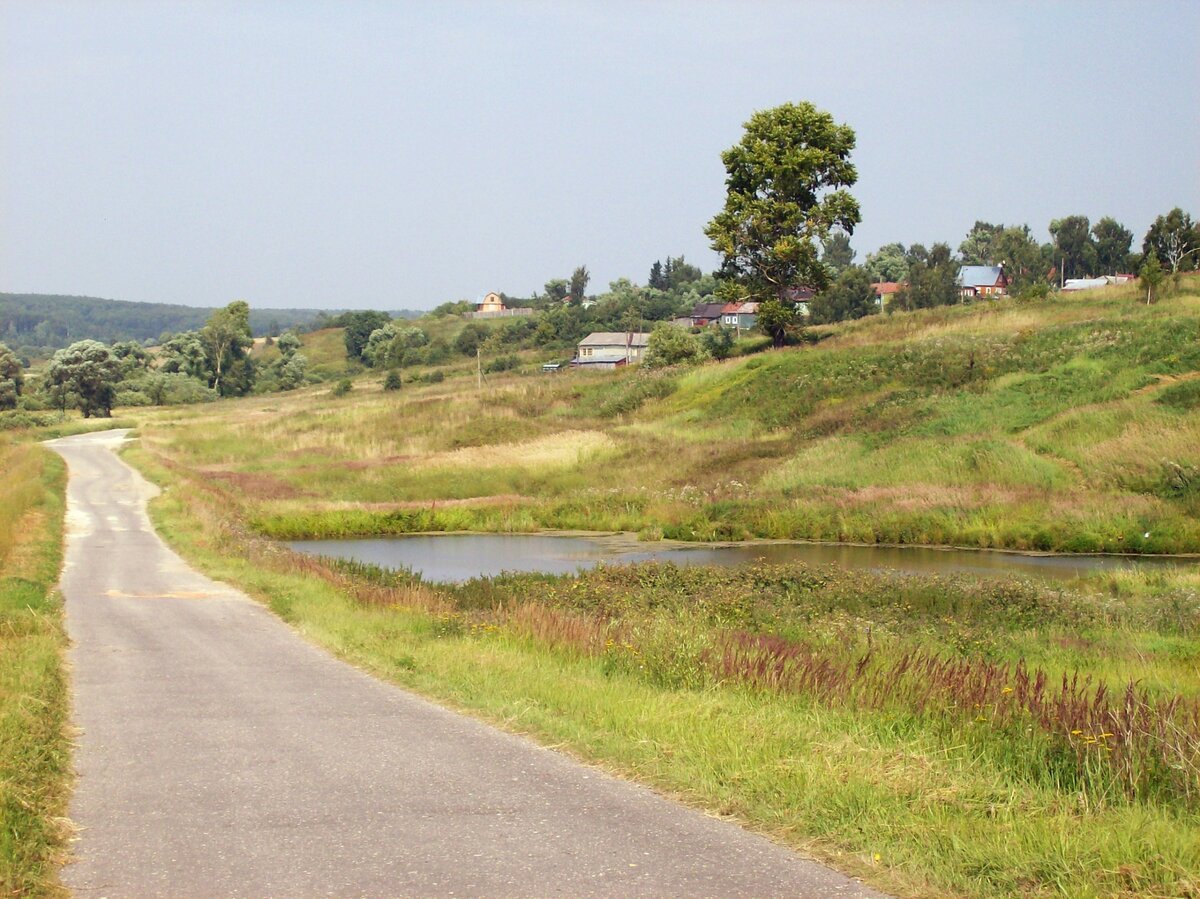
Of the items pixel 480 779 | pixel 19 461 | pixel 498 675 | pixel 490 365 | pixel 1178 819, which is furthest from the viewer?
pixel 490 365

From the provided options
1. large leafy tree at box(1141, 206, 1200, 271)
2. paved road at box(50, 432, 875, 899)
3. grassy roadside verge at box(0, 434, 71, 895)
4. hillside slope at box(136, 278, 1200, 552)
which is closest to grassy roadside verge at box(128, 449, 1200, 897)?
paved road at box(50, 432, 875, 899)

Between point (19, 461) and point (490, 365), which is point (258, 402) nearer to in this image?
point (490, 365)

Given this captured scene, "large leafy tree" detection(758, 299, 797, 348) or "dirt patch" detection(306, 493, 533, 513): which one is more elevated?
"large leafy tree" detection(758, 299, 797, 348)

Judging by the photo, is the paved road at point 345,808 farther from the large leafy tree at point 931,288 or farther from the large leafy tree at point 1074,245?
the large leafy tree at point 1074,245

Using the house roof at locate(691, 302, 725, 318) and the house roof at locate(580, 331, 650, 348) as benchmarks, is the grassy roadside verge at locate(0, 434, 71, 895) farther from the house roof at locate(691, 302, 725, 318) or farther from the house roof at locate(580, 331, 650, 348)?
the house roof at locate(691, 302, 725, 318)

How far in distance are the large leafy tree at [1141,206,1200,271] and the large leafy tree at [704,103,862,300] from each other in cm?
4218

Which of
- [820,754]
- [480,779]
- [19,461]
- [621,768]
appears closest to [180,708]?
[480,779]

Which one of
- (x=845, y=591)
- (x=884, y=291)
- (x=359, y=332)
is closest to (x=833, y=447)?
(x=845, y=591)

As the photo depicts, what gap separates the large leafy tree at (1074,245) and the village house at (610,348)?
62487 millimetres

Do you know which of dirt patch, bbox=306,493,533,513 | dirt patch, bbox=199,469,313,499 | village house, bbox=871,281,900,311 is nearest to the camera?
dirt patch, bbox=306,493,533,513

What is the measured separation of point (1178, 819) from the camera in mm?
7402

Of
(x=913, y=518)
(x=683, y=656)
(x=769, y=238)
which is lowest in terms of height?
(x=913, y=518)

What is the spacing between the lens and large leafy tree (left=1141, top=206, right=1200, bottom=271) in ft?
323

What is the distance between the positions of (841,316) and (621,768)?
385 feet
